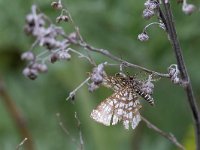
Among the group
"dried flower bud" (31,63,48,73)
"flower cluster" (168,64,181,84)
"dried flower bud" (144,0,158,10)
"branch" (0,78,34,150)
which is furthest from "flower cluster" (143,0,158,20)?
"branch" (0,78,34,150)

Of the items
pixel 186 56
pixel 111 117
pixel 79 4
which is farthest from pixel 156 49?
pixel 111 117

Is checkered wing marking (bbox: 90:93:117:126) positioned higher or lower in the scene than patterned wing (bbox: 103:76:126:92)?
lower

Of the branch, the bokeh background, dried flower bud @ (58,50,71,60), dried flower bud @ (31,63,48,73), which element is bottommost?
dried flower bud @ (31,63,48,73)

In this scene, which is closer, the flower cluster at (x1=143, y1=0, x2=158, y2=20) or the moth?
the flower cluster at (x1=143, y1=0, x2=158, y2=20)

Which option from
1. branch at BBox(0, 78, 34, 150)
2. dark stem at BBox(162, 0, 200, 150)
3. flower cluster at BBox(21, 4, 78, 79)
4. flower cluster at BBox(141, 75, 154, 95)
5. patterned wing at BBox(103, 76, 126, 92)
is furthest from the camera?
branch at BBox(0, 78, 34, 150)

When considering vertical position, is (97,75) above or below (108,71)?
below

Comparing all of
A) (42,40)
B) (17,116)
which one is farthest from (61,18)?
(17,116)

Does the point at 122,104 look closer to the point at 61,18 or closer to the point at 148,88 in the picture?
the point at 148,88

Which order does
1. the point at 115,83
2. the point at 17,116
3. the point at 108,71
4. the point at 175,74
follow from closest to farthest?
the point at 175,74
the point at 115,83
the point at 17,116
the point at 108,71

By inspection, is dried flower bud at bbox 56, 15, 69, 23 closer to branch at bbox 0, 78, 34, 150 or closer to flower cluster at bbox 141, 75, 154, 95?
flower cluster at bbox 141, 75, 154, 95
